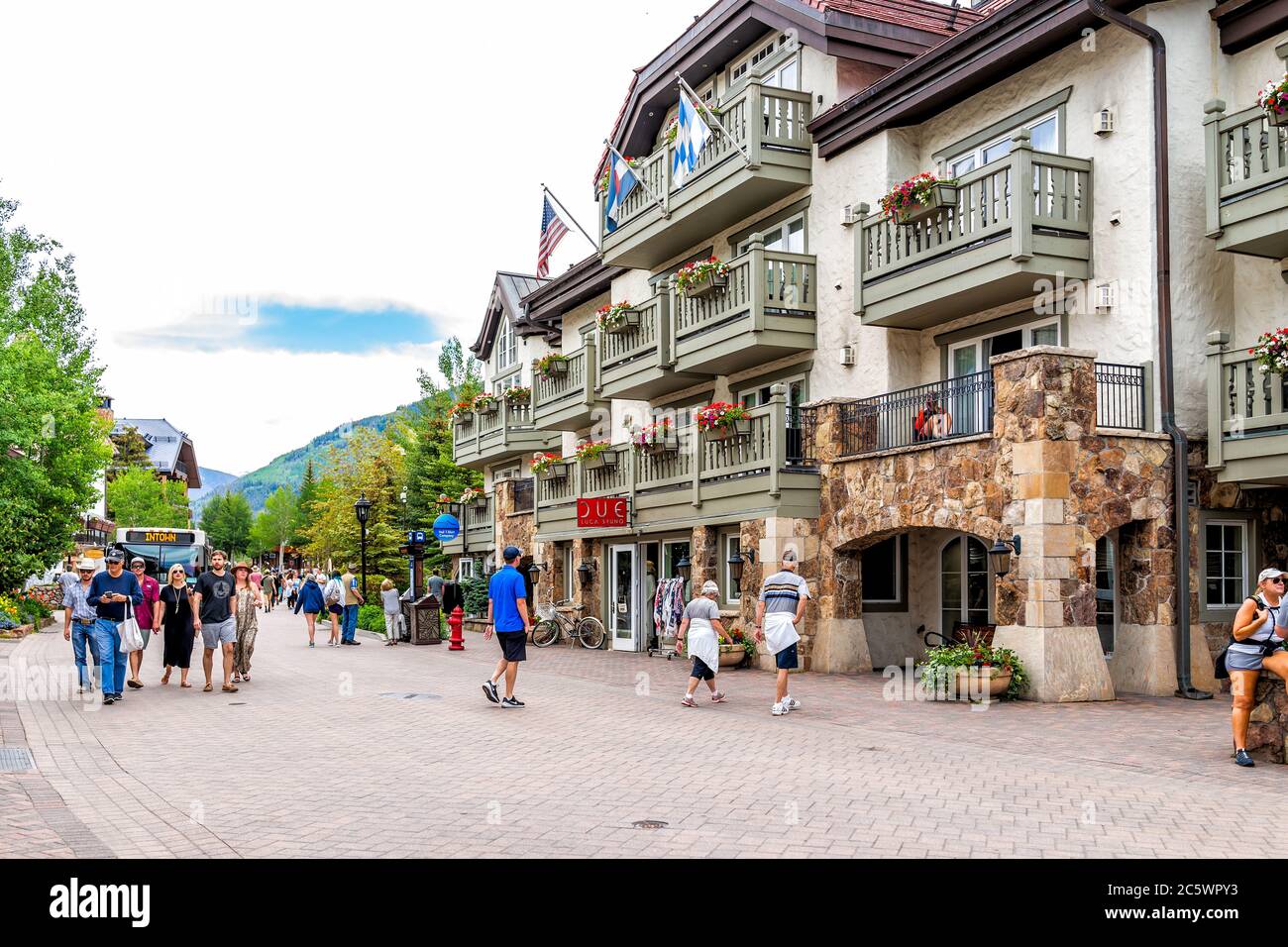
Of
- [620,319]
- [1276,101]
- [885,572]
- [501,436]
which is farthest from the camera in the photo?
[501,436]

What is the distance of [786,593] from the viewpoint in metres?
14.5

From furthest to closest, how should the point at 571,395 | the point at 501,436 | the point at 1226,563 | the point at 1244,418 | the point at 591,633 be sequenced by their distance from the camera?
1. the point at 501,436
2. the point at 571,395
3. the point at 591,633
4. the point at 1226,563
5. the point at 1244,418

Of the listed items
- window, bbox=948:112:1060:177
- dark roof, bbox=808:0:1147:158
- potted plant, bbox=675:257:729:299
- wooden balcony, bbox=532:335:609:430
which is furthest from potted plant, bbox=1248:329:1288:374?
wooden balcony, bbox=532:335:609:430

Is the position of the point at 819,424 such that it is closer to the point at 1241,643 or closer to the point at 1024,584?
the point at 1024,584

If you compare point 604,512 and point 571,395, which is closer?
point 604,512

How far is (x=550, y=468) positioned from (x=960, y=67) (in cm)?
1482

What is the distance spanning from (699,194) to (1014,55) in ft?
23.2

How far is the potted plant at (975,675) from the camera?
15.4 m

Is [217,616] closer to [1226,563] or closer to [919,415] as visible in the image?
[919,415]

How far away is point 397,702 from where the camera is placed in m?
15.5

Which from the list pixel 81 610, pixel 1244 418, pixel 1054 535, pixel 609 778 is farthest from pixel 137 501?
pixel 609 778

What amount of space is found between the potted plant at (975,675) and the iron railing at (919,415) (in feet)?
10.0

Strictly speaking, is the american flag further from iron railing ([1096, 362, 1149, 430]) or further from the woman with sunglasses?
the woman with sunglasses

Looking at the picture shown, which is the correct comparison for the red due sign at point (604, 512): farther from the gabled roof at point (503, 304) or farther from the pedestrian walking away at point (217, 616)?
the gabled roof at point (503, 304)
